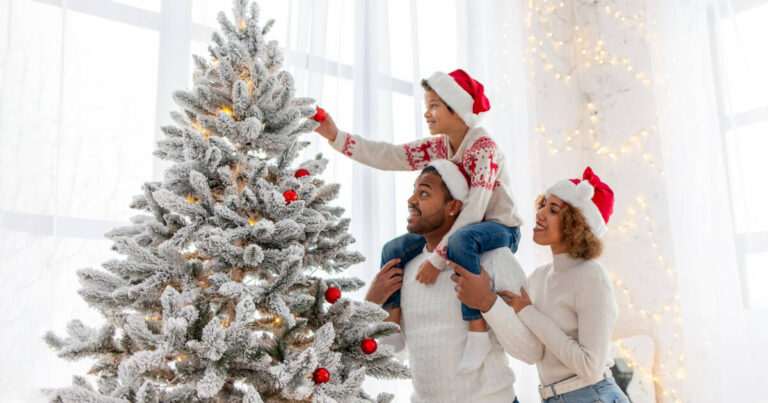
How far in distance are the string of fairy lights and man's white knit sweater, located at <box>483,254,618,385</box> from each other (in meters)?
1.34

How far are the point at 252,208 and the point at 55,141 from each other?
2.58 feet

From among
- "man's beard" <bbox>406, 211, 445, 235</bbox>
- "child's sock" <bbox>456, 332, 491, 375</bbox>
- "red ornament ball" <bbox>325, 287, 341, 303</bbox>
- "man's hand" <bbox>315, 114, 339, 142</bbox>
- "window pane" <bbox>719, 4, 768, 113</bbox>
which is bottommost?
"child's sock" <bbox>456, 332, 491, 375</bbox>

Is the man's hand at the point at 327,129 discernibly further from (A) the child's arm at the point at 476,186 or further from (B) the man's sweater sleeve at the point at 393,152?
(A) the child's arm at the point at 476,186

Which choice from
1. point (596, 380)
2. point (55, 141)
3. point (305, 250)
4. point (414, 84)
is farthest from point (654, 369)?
point (55, 141)

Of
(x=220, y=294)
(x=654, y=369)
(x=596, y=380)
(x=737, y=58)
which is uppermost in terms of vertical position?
(x=737, y=58)

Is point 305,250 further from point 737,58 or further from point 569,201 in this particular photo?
point 737,58

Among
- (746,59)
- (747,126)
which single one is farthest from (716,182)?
(746,59)

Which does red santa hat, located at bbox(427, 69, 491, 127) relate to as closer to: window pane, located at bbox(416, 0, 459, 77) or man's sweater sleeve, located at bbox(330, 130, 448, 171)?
man's sweater sleeve, located at bbox(330, 130, 448, 171)

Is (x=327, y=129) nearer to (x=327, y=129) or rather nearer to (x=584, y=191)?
(x=327, y=129)

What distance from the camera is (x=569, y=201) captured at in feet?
5.72

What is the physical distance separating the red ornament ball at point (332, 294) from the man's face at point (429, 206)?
0.54 metres

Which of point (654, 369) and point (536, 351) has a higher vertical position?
point (536, 351)

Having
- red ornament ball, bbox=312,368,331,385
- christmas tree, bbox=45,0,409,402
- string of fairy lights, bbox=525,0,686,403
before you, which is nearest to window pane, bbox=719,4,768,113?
string of fairy lights, bbox=525,0,686,403

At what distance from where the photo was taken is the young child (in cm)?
155
